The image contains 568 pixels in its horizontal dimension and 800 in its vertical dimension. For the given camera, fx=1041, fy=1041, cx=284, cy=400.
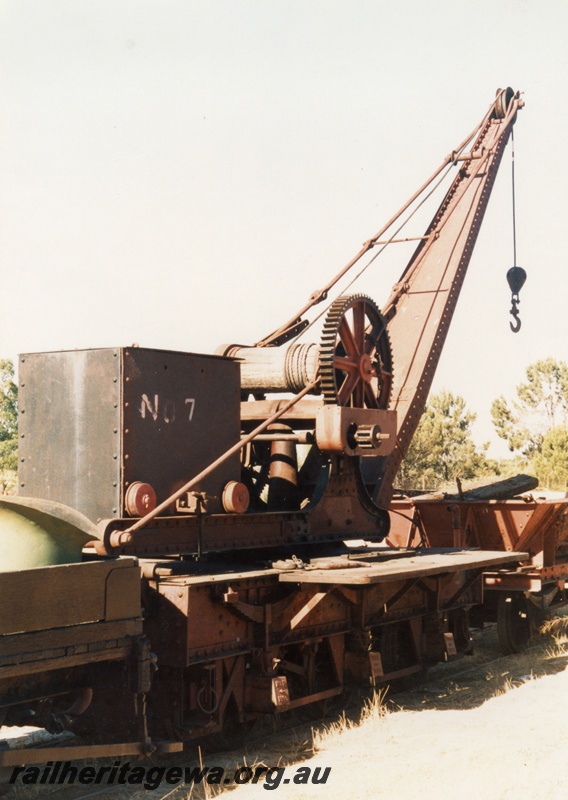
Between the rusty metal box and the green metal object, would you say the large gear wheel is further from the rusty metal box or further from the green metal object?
the green metal object

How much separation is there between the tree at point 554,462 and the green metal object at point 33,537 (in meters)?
26.7

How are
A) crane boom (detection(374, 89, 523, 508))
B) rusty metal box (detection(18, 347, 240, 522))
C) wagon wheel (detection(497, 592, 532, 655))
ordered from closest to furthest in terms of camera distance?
1. rusty metal box (detection(18, 347, 240, 522))
2. wagon wheel (detection(497, 592, 532, 655))
3. crane boom (detection(374, 89, 523, 508))

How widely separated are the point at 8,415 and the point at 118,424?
112 ft

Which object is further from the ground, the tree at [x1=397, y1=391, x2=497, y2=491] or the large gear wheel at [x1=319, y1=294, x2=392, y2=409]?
the large gear wheel at [x1=319, y1=294, x2=392, y2=409]

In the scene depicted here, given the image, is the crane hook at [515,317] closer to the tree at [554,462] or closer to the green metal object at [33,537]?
the green metal object at [33,537]

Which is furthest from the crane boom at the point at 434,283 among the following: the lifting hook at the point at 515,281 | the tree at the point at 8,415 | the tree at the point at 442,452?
the tree at the point at 8,415

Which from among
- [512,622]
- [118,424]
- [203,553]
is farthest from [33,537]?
[512,622]

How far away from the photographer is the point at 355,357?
955 cm

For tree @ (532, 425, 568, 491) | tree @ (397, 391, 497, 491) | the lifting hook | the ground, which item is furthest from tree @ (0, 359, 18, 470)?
the ground

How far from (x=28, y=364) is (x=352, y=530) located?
11.5 feet

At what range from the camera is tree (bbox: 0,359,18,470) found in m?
37.0

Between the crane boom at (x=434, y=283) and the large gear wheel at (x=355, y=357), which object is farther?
the crane boom at (x=434, y=283)

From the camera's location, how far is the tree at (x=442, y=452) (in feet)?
111

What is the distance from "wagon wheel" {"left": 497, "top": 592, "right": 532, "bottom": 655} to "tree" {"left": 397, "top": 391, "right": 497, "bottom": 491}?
1922 centimetres
